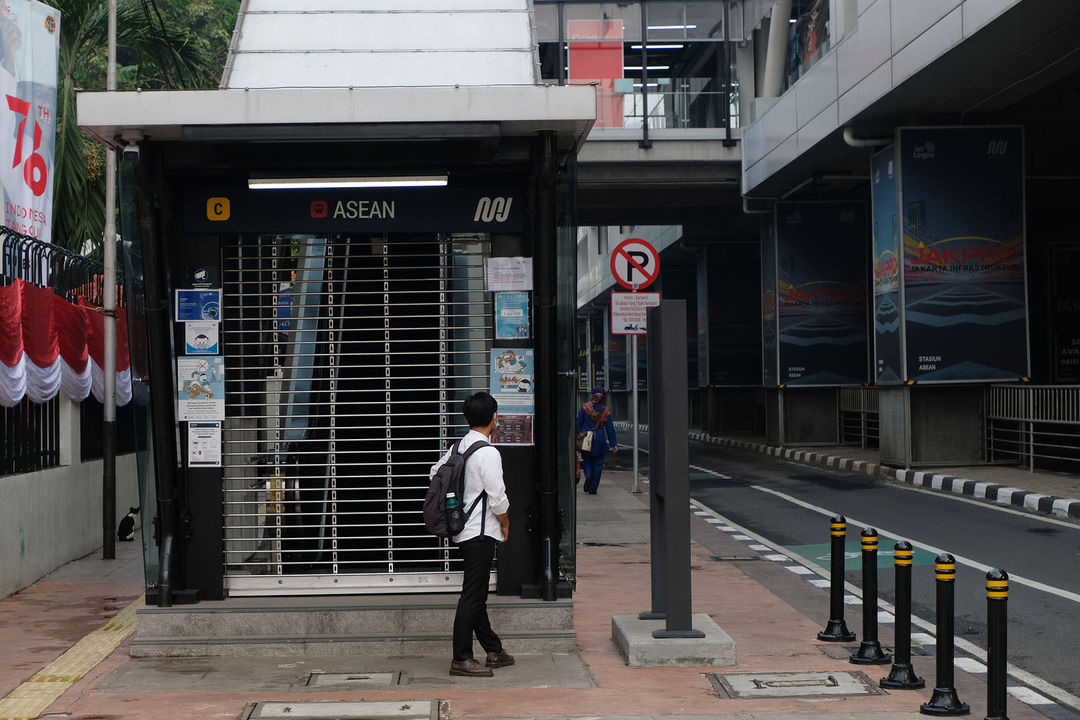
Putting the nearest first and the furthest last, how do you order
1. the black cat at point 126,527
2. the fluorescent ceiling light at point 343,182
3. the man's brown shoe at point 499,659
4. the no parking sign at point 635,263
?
the man's brown shoe at point 499,659 → the fluorescent ceiling light at point 343,182 → the black cat at point 126,527 → the no parking sign at point 635,263

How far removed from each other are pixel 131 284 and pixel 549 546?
10.2ft

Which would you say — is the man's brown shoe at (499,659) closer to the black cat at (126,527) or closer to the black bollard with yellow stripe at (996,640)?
the black bollard with yellow stripe at (996,640)

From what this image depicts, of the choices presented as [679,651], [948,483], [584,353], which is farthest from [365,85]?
[584,353]

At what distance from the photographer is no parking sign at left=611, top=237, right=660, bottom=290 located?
1850 cm

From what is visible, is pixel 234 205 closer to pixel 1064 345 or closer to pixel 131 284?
pixel 131 284

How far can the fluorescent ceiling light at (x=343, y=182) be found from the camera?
8.37 m

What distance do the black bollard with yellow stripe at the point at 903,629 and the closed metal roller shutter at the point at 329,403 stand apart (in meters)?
2.74

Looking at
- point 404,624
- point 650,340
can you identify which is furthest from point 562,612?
point 650,340

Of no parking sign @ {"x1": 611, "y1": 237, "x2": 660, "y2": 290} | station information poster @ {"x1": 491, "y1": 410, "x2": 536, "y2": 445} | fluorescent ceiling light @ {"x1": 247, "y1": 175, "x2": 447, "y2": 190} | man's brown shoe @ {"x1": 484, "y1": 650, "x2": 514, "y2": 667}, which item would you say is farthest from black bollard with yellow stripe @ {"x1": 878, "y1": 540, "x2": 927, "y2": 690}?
no parking sign @ {"x1": 611, "y1": 237, "x2": 660, "y2": 290}

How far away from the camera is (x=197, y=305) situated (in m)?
8.74

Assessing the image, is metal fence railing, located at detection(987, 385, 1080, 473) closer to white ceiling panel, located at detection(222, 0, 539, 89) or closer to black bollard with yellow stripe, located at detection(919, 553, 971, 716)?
white ceiling panel, located at detection(222, 0, 539, 89)

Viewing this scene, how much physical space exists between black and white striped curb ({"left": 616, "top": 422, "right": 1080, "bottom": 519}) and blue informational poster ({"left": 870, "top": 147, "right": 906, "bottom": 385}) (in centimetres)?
157

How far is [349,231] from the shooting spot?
344 inches

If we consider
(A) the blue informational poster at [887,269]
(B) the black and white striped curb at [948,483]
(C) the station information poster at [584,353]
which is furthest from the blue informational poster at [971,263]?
(C) the station information poster at [584,353]
